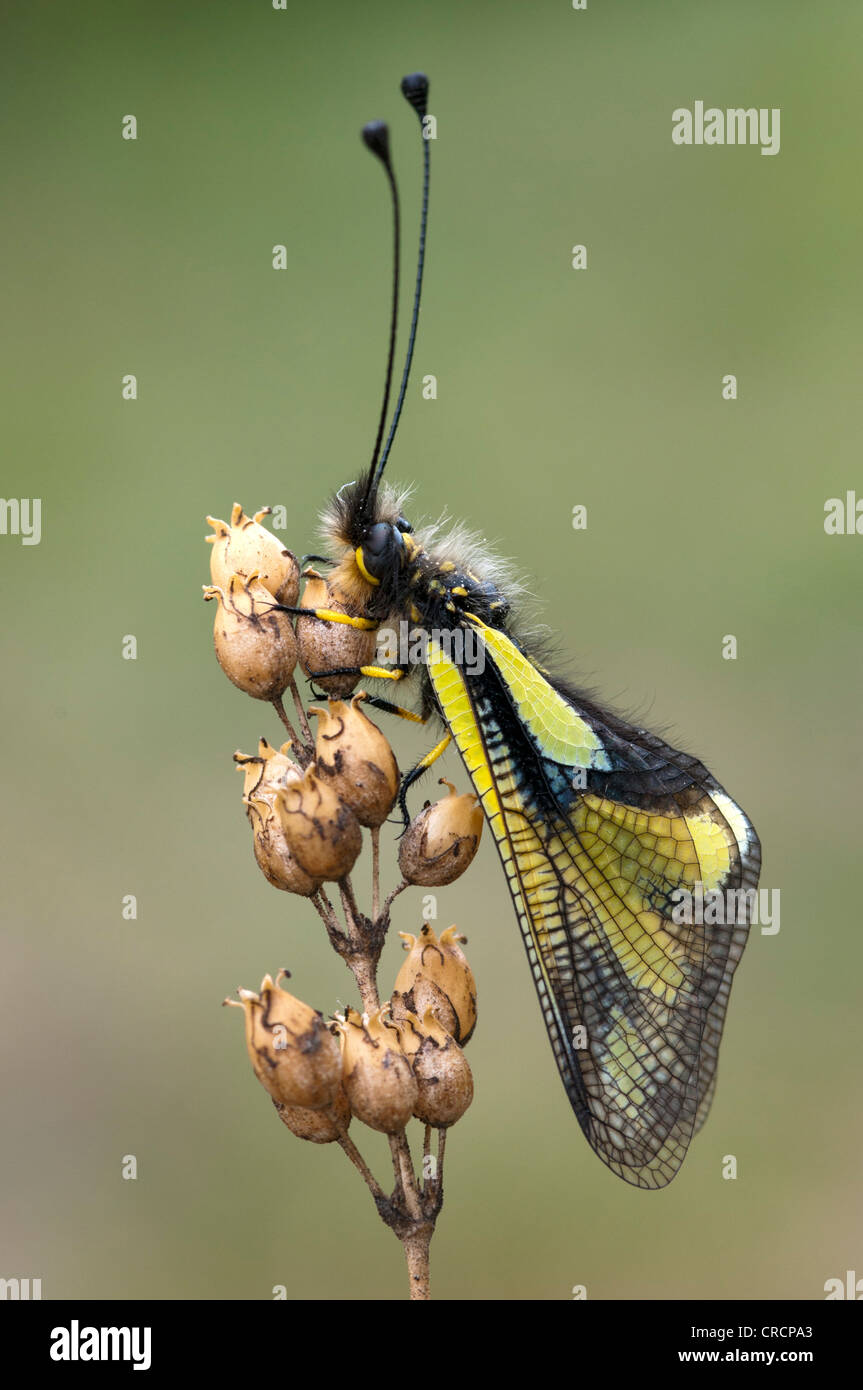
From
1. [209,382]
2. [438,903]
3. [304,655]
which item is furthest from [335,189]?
[304,655]

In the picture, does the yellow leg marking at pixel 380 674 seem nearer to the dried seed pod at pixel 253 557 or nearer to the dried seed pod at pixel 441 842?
the dried seed pod at pixel 253 557

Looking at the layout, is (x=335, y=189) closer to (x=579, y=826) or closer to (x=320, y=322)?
(x=320, y=322)

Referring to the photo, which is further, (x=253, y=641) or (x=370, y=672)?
(x=370, y=672)

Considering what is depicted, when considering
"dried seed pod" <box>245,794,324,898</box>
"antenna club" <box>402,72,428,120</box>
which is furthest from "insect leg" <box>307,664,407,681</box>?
"antenna club" <box>402,72,428,120</box>

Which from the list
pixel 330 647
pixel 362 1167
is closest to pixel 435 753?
pixel 330 647

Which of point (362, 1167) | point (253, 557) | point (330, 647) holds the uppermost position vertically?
point (253, 557)

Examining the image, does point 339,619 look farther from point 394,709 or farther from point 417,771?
point 417,771

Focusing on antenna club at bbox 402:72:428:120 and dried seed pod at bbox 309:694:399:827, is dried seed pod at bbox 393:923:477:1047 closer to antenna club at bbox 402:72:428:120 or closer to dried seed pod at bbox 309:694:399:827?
dried seed pod at bbox 309:694:399:827
